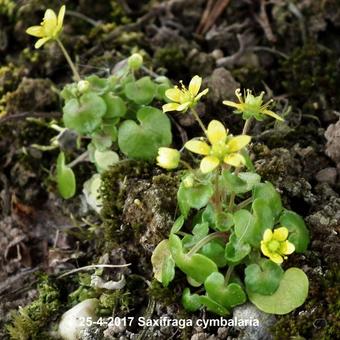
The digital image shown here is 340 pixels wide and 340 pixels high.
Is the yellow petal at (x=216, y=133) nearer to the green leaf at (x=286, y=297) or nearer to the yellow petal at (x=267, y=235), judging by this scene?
the yellow petal at (x=267, y=235)

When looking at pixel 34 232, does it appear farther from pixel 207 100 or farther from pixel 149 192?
pixel 207 100

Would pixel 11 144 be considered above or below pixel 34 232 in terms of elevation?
above

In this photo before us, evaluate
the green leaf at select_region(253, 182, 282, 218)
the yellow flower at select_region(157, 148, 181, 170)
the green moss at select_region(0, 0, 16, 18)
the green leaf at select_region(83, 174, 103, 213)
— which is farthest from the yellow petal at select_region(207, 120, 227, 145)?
the green moss at select_region(0, 0, 16, 18)

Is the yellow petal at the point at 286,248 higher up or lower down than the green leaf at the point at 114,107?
lower down

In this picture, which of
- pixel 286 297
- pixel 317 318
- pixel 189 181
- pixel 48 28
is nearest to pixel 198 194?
pixel 189 181

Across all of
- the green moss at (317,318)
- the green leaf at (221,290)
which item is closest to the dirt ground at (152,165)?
the green moss at (317,318)

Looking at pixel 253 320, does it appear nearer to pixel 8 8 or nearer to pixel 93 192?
pixel 93 192

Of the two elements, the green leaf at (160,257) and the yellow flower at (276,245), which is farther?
the green leaf at (160,257)

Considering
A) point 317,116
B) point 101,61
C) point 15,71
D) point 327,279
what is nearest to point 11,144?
point 15,71
